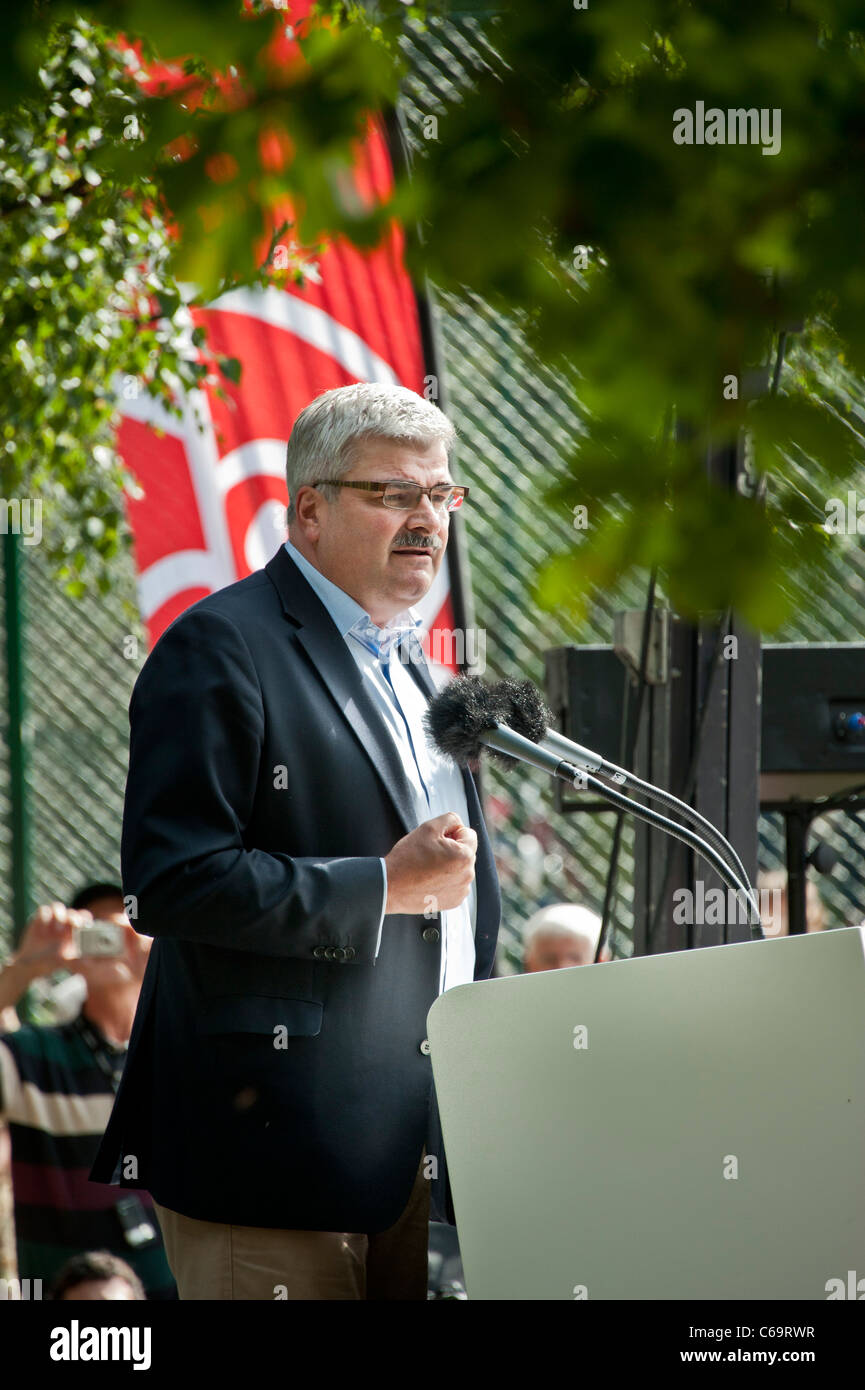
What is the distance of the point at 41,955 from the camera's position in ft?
12.0

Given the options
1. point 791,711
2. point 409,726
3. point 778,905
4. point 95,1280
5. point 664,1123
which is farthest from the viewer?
point 778,905

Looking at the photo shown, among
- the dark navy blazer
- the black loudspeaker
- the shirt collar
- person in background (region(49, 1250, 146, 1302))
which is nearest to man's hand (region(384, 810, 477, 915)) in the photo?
the dark navy blazer

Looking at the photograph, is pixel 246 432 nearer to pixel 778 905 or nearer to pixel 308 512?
pixel 308 512

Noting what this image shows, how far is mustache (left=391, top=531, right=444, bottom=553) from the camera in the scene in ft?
7.27

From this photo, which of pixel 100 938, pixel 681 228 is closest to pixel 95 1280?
pixel 100 938

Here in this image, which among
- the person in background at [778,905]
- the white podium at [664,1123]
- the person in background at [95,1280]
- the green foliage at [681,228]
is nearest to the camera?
the green foliage at [681,228]

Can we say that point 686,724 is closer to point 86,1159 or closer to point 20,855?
point 86,1159

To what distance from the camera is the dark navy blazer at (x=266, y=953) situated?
1911mm

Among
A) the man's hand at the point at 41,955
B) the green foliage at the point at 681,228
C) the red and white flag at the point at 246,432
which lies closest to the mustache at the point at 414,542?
the green foliage at the point at 681,228

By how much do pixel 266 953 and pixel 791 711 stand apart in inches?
69.3

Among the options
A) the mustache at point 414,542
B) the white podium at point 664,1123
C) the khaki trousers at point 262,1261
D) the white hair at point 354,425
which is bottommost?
the khaki trousers at point 262,1261

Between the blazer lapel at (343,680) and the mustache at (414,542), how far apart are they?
15 cm

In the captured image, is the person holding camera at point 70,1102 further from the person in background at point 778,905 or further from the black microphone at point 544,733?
the black microphone at point 544,733

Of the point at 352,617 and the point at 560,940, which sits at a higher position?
the point at 352,617
